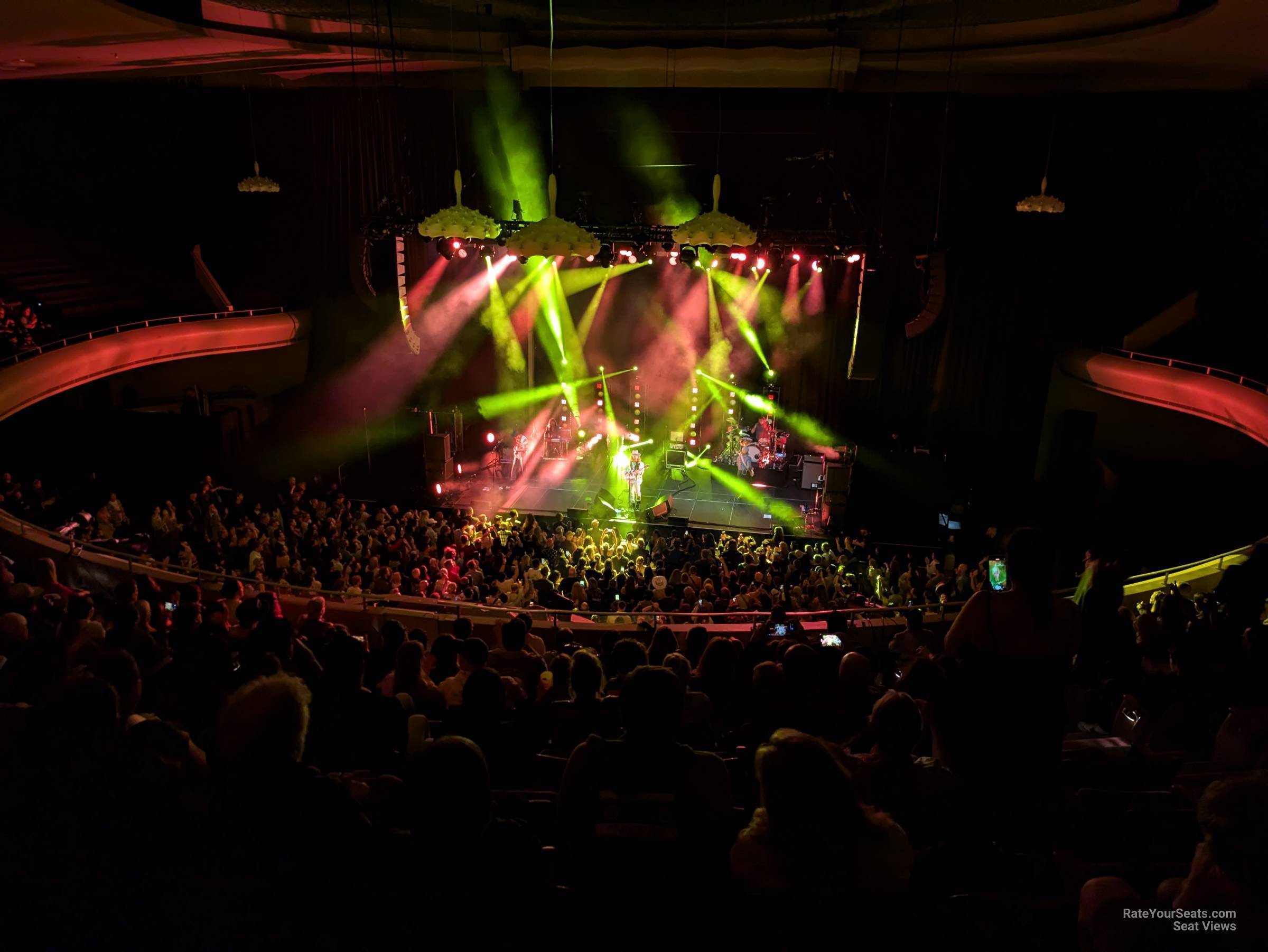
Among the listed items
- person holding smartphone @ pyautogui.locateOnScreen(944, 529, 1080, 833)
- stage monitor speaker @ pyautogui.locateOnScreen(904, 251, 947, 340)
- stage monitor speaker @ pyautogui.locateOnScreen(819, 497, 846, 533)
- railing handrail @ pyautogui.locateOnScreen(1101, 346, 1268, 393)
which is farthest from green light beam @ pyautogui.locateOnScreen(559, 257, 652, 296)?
person holding smartphone @ pyautogui.locateOnScreen(944, 529, 1080, 833)

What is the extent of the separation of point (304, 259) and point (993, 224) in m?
13.2

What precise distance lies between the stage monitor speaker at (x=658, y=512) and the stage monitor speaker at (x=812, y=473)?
2.83 m

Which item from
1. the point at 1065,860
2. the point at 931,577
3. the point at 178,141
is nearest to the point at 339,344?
the point at 178,141

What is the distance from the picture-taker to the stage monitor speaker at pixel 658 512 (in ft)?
45.9

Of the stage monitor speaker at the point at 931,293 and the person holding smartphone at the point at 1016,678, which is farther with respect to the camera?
the stage monitor speaker at the point at 931,293

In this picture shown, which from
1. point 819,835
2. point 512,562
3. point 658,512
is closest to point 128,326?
point 512,562

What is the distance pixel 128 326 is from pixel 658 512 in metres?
9.32

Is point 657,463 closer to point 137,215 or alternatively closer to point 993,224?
point 993,224

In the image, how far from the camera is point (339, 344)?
662 inches

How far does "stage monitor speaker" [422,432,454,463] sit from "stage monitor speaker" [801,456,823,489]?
21.9 ft

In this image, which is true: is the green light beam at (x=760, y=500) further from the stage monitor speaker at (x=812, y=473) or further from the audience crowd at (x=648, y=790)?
the audience crowd at (x=648, y=790)

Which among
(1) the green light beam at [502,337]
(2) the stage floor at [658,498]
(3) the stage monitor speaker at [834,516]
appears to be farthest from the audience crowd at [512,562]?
(1) the green light beam at [502,337]

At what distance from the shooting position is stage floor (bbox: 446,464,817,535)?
14.1 metres

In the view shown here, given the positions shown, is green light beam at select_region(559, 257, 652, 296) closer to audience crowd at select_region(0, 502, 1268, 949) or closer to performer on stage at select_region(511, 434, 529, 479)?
performer on stage at select_region(511, 434, 529, 479)
